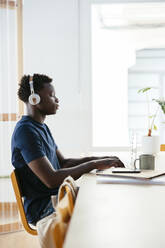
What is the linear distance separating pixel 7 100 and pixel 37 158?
4.58ft

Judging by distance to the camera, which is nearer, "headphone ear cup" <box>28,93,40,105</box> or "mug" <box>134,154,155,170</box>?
"mug" <box>134,154,155,170</box>

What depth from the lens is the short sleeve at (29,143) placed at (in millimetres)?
1848

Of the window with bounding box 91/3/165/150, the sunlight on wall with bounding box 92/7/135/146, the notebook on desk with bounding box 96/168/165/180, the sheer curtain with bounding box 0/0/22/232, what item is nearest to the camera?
the notebook on desk with bounding box 96/168/165/180

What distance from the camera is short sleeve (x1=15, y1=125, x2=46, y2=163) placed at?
1.85m

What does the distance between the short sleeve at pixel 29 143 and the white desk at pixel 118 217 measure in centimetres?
35

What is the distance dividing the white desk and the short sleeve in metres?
0.35

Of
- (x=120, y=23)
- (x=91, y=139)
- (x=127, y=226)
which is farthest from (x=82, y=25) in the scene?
(x=127, y=226)

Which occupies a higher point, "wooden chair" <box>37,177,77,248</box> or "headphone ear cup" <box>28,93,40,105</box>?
"headphone ear cup" <box>28,93,40,105</box>

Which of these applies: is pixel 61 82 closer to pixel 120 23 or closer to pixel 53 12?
pixel 53 12

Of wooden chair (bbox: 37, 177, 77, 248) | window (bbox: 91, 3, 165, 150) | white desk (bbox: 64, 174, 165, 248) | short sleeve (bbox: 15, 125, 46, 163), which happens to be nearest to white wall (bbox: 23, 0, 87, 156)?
window (bbox: 91, 3, 165, 150)

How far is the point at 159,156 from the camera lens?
259cm

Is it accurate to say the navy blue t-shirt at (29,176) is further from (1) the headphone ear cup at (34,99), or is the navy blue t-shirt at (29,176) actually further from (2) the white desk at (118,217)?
(2) the white desk at (118,217)

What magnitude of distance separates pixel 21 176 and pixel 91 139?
5.57ft

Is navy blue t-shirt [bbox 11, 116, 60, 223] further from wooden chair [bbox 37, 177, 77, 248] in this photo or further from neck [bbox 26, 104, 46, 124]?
wooden chair [bbox 37, 177, 77, 248]
